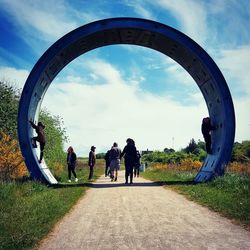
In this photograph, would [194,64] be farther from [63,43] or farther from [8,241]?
[8,241]

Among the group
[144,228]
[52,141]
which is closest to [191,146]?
[52,141]

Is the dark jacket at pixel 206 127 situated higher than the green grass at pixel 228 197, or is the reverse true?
the dark jacket at pixel 206 127

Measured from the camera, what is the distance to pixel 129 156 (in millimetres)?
16000

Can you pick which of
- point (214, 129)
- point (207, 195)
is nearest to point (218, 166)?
point (214, 129)

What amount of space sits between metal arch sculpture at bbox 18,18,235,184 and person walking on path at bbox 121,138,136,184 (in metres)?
2.79

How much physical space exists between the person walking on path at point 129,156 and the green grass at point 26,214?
15.4 ft

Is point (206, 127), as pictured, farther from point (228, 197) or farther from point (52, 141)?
point (52, 141)

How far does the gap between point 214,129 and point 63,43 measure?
725 cm

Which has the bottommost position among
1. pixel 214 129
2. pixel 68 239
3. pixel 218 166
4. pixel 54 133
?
pixel 68 239

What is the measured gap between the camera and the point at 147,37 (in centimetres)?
1603

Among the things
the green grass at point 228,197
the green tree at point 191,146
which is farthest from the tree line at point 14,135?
the green tree at point 191,146

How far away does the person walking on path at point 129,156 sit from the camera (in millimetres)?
15883

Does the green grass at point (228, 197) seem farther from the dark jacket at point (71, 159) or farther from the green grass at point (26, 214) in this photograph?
the dark jacket at point (71, 159)

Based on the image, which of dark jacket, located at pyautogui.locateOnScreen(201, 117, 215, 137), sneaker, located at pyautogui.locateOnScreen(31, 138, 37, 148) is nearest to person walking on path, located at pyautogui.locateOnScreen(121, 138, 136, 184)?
dark jacket, located at pyautogui.locateOnScreen(201, 117, 215, 137)
